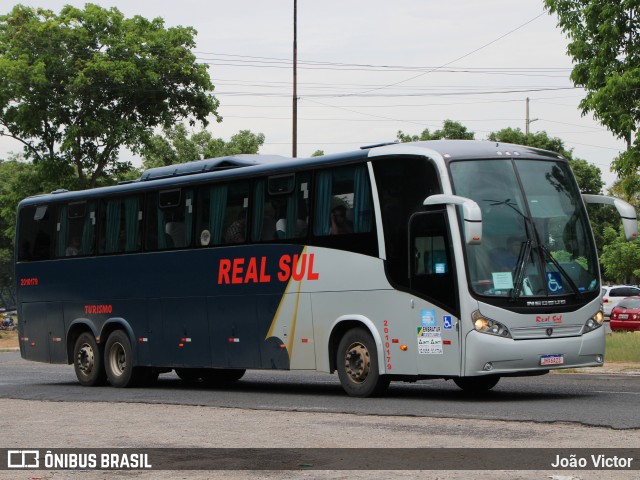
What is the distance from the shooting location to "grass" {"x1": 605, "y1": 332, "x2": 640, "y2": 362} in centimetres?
2586

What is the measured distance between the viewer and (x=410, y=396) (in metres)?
17.6

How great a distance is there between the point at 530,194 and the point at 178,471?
26.0 ft

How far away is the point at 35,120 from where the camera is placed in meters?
46.8

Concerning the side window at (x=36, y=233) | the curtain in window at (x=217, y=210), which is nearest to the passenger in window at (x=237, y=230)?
the curtain in window at (x=217, y=210)

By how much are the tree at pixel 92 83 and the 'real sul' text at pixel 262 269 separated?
27830 mm

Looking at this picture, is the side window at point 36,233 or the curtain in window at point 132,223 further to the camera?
the side window at point 36,233

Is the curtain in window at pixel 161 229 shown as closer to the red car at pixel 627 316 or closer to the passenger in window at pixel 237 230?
the passenger in window at pixel 237 230

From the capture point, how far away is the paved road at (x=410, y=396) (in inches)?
560

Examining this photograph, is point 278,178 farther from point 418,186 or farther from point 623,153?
point 623,153

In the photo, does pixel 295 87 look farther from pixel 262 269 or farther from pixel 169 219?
pixel 262 269

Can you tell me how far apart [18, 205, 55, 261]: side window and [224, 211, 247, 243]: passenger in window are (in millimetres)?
5658

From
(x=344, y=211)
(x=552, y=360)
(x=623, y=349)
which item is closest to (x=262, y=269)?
(x=344, y=211)

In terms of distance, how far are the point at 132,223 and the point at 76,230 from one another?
6.41 ft


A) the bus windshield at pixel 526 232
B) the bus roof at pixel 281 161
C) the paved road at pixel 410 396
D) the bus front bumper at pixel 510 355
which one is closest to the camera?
the paved road at pixel 410 396
